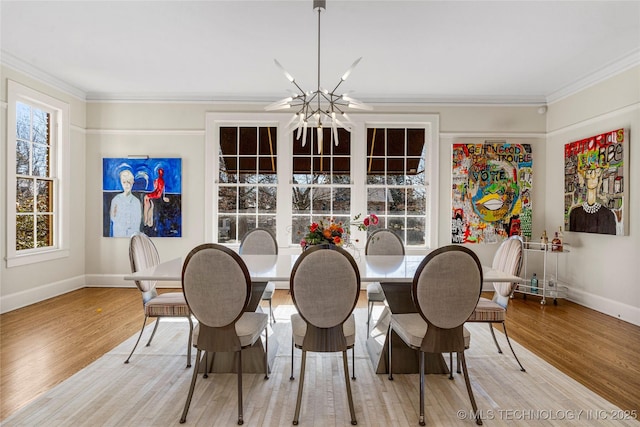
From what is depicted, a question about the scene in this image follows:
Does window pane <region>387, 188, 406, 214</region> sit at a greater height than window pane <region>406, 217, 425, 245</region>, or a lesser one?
greater

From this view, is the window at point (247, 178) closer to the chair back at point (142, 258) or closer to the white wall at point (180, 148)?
the white wall at point (180, 148)

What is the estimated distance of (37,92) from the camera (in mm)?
4512

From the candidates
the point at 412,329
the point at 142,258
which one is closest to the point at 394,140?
the point at 412,329

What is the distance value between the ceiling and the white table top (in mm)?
2048

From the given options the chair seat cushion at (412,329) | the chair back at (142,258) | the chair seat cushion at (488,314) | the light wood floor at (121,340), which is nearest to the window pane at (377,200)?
the light wood floor at (121,340)

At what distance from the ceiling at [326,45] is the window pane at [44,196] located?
1298 mm

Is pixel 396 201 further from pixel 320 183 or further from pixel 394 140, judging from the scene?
pixel 320 183

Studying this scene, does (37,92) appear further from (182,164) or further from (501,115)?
(501,115)

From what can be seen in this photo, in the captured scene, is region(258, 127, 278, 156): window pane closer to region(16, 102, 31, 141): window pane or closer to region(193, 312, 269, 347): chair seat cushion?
region(16, 102, 31, 141): window pane

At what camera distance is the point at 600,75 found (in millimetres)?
4352

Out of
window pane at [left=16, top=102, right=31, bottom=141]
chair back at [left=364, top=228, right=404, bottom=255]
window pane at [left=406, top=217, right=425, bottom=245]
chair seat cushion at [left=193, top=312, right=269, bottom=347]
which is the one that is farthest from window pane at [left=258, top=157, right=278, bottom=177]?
chair seat cushion at [left=193, top=312, right=269, bottom=347]

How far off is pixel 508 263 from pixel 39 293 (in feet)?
16.8

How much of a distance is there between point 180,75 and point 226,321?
11.8 feet

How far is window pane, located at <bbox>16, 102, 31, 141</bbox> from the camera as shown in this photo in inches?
171
